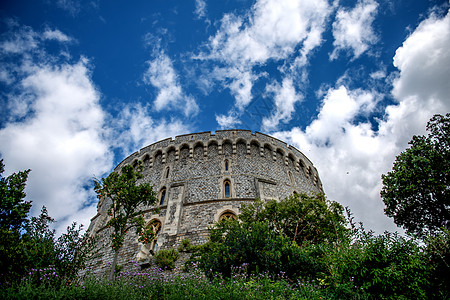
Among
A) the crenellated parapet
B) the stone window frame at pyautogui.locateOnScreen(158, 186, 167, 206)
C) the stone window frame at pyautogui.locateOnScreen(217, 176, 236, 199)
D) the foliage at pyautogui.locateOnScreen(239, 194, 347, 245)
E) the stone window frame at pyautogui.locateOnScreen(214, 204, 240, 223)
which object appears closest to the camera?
the foliage at pyautogui.locateOnScreen(239, 194, 347, 245)

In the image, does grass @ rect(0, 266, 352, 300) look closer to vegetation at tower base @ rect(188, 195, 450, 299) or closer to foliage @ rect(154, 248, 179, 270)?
vegetation at tower base @ rect(188, 195, 450, 299)

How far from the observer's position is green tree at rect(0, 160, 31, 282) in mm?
8112

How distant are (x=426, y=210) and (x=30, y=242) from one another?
17.1 metres

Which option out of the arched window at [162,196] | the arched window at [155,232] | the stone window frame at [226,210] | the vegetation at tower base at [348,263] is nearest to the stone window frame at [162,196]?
the arched window at [162,196]

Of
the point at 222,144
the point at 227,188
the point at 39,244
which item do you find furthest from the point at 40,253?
the point at 222,144

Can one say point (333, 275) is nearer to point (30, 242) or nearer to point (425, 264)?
point (425, 264)

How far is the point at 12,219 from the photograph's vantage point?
33.4ft

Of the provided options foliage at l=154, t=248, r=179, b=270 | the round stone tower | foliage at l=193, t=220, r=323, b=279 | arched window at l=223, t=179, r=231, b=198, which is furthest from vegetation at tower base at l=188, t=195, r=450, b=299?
arched window at l=223, t=179, r=231, b=198

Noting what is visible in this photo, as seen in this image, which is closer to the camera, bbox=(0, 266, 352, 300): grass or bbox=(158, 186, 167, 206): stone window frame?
bbox=(0, 266, 352, 300): grass

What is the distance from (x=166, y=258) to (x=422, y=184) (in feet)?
42.1

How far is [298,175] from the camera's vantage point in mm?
20344

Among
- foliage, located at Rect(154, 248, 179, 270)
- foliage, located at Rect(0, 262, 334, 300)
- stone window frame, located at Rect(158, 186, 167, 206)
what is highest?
stone window frame, located at Rect(158, 186, 167, 206)

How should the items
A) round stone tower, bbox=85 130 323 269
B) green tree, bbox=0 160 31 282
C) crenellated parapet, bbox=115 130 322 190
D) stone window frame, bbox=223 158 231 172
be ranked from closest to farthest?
1. green tree, bbox=0 160 31 282
2. round stone tower, bbox=85 130 323 269
3. stone window frame, bbox=223 158 231 172
4. crenellated parapet, bbox=115 130 322 190

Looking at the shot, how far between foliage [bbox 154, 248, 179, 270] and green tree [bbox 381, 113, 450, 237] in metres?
11.6
